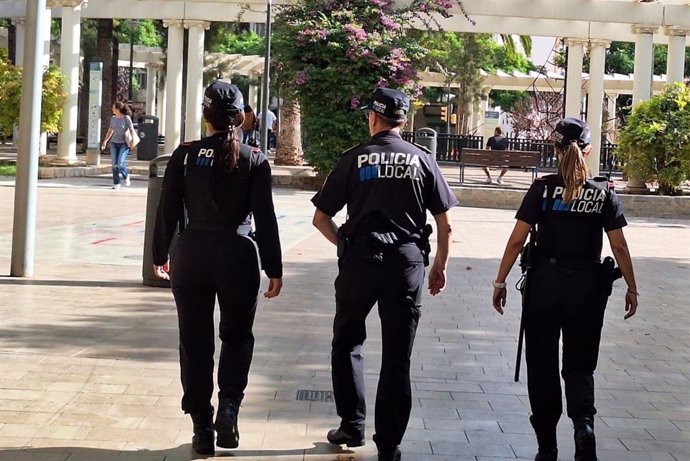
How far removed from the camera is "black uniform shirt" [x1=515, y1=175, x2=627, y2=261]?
514 centimetres

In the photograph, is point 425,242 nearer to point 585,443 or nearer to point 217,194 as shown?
point 217,194

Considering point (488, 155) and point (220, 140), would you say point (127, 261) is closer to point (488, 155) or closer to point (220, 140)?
point (220, 140)

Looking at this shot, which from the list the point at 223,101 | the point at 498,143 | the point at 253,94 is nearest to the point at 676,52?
the point at 498,143

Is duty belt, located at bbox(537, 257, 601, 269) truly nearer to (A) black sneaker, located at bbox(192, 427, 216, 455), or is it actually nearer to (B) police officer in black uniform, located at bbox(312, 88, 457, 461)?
(B) police officer in black uniform, located at bbox(312, 88, 457, 461)

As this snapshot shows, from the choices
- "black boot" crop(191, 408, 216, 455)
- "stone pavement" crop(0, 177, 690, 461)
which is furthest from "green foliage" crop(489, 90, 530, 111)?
"black boot" crop(191, 408, 216, 455)

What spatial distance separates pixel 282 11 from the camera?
75.8ft

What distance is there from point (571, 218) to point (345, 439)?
1.47 m

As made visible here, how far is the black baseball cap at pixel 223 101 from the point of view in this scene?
16.5 feet

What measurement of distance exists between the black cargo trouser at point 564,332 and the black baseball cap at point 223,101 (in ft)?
5.18

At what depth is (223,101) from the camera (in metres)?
5.04

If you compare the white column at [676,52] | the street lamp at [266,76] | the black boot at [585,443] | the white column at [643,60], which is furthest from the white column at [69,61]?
the black boot at [585,443]

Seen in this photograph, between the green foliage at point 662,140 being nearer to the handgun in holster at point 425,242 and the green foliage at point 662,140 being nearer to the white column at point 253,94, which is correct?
the handgun in holster at point 425,242

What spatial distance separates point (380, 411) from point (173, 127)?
22948 millimetres

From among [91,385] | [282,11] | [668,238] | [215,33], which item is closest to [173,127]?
[282,11]
